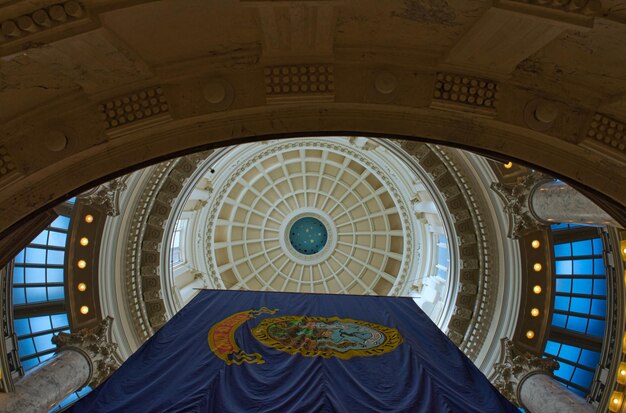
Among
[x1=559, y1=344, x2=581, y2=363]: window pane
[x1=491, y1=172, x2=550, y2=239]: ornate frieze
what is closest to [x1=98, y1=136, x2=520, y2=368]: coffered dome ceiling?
[x1=491, y1=172, x2=550, y2=239]: ornate frieze

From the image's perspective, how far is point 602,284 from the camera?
1440 centimetres

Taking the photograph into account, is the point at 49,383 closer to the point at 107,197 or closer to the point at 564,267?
the point at 107,197

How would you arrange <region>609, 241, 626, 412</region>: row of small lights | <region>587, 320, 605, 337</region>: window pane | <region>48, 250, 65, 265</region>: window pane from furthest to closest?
<region>587, 320, 605, 337</region>: window pane, <region>48, 250, 65, 265</region>: window pane, <region>609, 241, 626, 412</region>: row of small lights

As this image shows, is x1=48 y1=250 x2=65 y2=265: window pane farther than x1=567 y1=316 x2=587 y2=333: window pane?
No

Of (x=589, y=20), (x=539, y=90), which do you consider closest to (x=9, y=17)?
(x=589, y=20)

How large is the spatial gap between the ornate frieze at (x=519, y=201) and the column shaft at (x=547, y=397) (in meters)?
4.94

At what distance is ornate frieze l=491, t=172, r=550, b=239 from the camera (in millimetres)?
12219

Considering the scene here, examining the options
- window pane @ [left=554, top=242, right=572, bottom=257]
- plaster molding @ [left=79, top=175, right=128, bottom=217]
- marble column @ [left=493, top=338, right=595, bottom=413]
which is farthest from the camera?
window pane @ [left=554, top=242, right=572, bottom=257]

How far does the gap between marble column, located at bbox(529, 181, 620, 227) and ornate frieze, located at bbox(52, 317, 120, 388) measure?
1560 centimetres

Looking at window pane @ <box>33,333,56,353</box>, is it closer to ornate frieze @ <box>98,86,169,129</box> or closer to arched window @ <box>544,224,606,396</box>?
ornate frieze @ <box>98,86,169,129</box>

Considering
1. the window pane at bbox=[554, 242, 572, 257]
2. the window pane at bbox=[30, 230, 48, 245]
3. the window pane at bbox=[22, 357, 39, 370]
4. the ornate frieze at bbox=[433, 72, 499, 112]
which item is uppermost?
the window pane at bbox=[554, 242, 572, 257]

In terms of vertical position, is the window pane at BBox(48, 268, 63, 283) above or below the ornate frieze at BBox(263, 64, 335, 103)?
below

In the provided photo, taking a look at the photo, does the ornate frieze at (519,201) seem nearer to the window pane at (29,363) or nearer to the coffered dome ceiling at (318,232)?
the coffered dome ceiling at (318,232)

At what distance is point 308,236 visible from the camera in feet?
105
